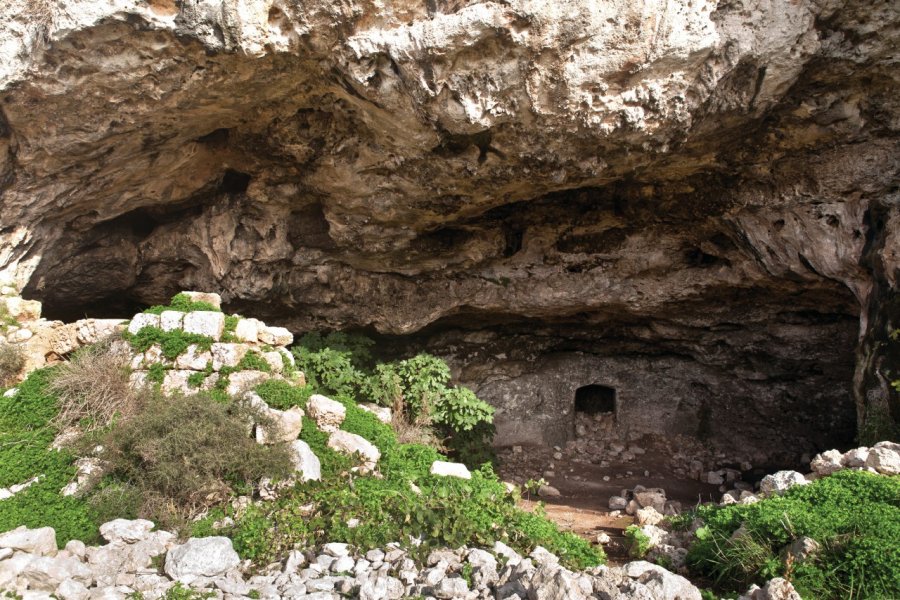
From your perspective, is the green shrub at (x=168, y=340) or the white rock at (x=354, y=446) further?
the green shrub at (x=168, y=340)

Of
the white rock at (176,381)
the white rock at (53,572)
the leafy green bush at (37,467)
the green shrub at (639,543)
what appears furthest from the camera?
the white rock at (176,381)

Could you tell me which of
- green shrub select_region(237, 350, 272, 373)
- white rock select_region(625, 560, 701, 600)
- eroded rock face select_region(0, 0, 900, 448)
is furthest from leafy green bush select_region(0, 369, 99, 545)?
white rock select_region(625, 560, 701, 600)

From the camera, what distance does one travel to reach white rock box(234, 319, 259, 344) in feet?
22.2

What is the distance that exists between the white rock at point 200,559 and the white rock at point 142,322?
3.11 m

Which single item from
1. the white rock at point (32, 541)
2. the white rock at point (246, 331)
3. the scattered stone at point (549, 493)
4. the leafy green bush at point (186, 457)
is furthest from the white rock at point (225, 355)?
the scattered stone at point (549, 493)

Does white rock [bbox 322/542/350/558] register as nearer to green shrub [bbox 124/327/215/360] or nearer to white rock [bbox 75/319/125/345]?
green shrub [bbox 124/327/215/360]

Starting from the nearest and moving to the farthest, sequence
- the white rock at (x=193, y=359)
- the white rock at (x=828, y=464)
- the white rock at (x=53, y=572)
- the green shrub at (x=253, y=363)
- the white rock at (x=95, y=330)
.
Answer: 1. the white rock at (x=53, y=572)
2. the white rock at (x=828, y=464)
3. the white rock at (x=193, y=359)
4. the green shrub at (x=253, y=363)
5. the white rock at (x=95, y=330)

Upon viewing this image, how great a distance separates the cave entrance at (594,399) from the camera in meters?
13.1

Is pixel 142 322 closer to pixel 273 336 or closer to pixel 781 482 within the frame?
pixel 273 336

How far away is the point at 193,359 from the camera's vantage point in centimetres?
634

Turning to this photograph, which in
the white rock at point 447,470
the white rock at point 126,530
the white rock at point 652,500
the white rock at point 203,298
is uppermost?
the white rock at point 203,298

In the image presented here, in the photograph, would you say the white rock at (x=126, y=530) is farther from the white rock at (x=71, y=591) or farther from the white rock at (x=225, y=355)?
the white rock at (x=225, y=355)

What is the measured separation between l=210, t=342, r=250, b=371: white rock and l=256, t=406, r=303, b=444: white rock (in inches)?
32.1

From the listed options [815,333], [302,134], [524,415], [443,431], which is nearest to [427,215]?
[302,134]
